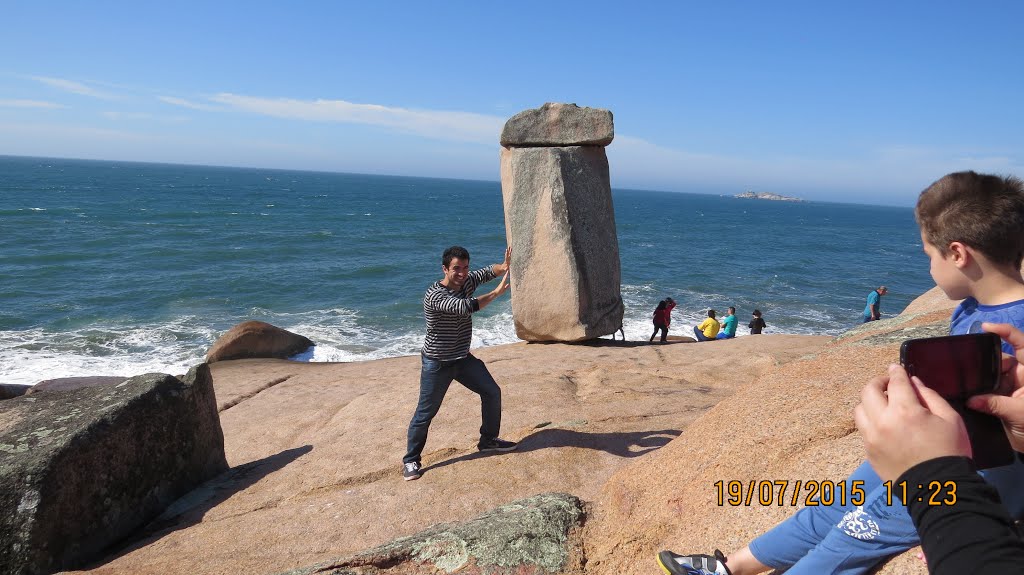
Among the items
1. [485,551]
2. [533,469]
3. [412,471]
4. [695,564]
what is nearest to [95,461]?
[412,471]

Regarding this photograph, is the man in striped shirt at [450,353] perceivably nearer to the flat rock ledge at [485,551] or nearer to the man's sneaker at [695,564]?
the flat rock ledge at [485,551]

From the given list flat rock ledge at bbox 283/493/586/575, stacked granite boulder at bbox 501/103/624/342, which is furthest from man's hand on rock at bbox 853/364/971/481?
stacked granite boulder at bbox 501/103/624/342

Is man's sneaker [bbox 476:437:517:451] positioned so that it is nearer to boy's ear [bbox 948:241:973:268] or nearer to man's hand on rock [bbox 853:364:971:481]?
boy's ear [bbox 948:241:973:268]

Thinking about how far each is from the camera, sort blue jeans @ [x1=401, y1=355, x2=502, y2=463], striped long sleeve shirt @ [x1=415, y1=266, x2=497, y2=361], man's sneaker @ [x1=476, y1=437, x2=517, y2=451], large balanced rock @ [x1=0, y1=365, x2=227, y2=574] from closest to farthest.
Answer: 1. large balanced rock @ [x1=0, y1=365, x2=227, y2=574]
2. striped long sleeve shirt @ [x1=415, y1=266, x2=497, y2=361]
3. blue jeans @ [x1=401, y1=355, x2=502, y2=463]
4. man's sneaker @ [x1=476, y1=437, x2=517, y2=451]

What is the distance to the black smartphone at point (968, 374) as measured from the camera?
4.37 feet

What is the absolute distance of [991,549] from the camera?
1.01 m

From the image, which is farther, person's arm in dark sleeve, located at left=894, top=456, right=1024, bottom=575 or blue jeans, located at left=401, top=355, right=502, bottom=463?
blue jeans, located at left=401, top=355, right=502, bottom=463

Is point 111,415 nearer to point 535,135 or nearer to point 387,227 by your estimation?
point 535,135

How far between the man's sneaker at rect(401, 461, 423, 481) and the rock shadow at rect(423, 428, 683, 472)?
91mm

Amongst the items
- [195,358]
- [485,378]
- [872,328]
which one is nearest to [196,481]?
[485,378]

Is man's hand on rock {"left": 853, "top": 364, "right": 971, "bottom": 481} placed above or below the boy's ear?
below

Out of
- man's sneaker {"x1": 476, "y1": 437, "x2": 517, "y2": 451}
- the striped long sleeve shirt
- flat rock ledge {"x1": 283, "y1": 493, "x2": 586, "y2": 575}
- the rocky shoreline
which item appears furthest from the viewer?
man's sneaker {"x1": 476, "y1": 437, "x2": 517, "y2": 451}

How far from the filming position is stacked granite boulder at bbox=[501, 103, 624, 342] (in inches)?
396

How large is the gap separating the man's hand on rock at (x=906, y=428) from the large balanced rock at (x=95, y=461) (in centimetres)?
452
